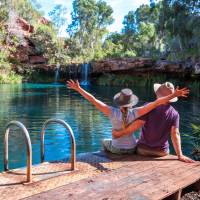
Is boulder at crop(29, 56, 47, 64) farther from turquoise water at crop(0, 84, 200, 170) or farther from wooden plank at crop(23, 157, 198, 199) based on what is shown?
wooden plank at crop(23, 157, 198, 199)

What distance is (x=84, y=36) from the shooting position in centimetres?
5959

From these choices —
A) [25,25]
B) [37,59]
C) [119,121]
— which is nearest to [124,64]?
[37,59]

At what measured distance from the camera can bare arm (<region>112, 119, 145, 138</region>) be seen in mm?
5215

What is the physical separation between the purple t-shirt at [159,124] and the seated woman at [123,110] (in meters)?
0.14

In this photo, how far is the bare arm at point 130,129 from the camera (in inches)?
205

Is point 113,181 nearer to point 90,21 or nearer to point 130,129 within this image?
point 130,129

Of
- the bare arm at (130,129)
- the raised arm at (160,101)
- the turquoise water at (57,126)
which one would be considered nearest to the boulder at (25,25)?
the turquoise water at (57,126)

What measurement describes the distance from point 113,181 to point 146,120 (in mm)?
1255

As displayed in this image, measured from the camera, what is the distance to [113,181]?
4.34 m

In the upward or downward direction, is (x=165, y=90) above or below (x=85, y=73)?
below

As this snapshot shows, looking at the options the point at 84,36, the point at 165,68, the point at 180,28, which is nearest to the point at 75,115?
the point at 180,28

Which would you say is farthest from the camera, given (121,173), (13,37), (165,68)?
(13,37)

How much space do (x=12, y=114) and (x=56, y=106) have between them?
365 centimetres

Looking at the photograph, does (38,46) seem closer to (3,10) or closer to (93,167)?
(3,10)
